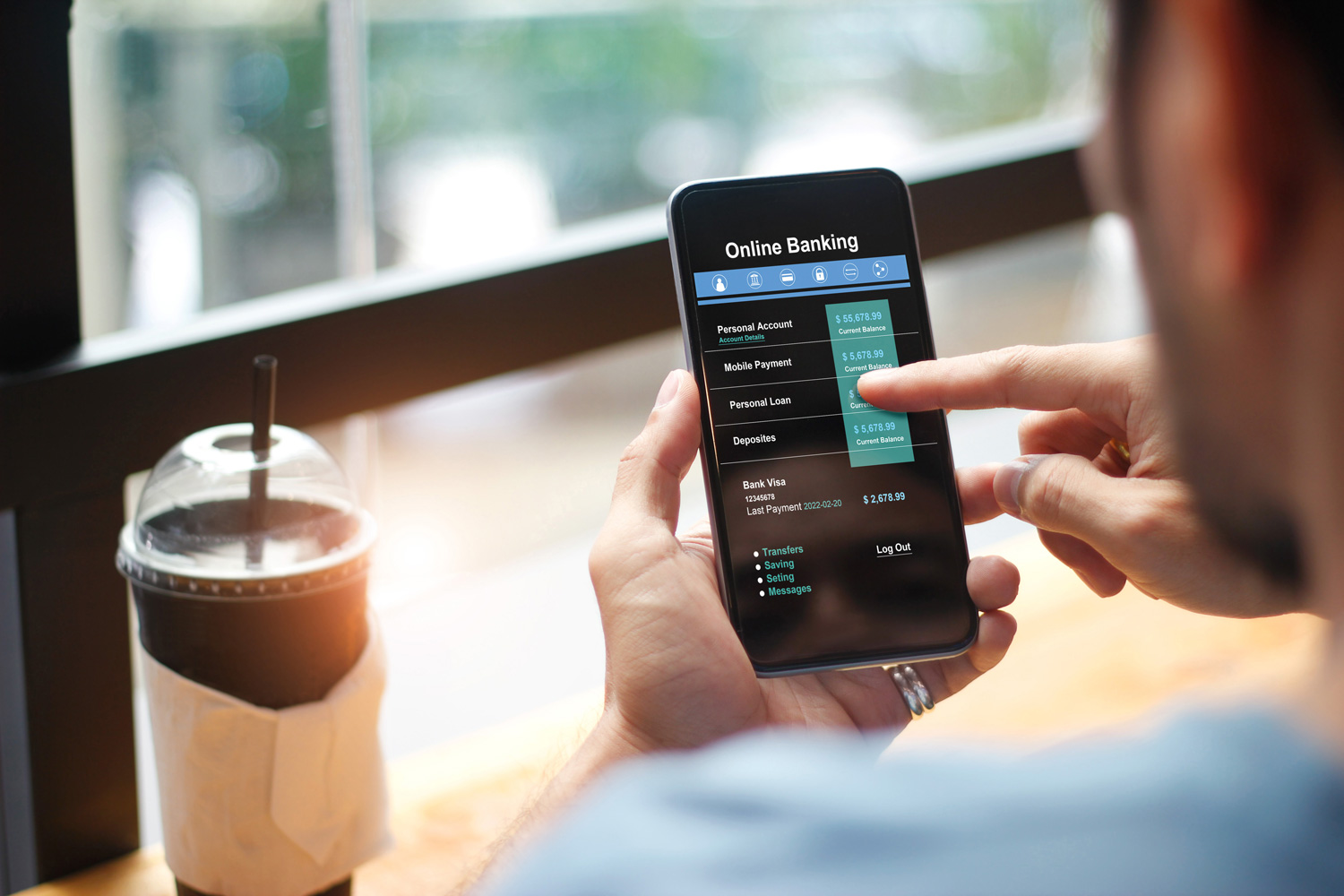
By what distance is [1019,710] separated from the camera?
1.13 metres

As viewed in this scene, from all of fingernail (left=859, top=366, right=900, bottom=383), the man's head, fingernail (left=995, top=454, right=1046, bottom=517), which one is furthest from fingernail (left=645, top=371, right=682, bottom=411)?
the man's head

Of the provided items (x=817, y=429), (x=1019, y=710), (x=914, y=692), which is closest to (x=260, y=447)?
(x=817, y=429)

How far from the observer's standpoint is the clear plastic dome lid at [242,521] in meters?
0.71

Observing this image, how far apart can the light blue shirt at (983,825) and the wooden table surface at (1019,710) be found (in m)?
0.55

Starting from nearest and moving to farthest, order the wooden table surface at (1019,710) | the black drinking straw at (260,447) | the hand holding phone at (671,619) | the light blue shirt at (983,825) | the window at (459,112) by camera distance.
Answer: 1. the light blue shirt at (983,825)
2. the hand holding phone at (671,619)
3. the black drinking straw at (260,447)
4. the wooden table surface at (1019,710)
5. the window at (459,112)

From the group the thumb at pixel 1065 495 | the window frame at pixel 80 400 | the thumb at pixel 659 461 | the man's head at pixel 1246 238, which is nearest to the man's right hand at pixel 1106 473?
the thumb at pixel 1065 495

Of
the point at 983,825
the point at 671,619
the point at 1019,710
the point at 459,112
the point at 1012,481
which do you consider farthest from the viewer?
the point at 459,112

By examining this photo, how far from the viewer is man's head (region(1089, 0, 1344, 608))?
27 centimetres

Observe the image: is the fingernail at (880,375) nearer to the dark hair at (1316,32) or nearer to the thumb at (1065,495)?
the thumb at (1065,495)

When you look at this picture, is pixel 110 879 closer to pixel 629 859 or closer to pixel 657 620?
pixel 657 620

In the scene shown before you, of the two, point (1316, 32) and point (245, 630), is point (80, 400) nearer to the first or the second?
point (245, 630)

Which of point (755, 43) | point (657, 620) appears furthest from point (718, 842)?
point (755, 43)

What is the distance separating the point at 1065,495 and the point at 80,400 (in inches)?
29.9

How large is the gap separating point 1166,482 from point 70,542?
84 cm
